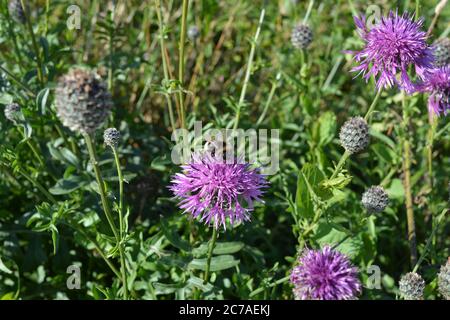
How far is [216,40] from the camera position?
441cm

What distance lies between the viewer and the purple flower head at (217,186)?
2086mm

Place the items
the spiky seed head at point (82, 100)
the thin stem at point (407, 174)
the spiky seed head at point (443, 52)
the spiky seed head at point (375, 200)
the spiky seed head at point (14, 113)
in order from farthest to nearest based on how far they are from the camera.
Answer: the spiky seed head at point (443, 52) < the thin stem at point (407, 174) < the spiky seed head at point (14, 113) < the spiky seed head at point (375, 200) < the spiky seed head at point (82, 100)

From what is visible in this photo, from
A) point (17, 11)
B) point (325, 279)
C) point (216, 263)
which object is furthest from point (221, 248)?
point (17, 11)

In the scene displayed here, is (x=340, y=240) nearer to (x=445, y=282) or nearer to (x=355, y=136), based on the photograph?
(x=445, y=282)

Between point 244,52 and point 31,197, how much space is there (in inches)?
84.8

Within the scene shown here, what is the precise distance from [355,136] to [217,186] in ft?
1.99

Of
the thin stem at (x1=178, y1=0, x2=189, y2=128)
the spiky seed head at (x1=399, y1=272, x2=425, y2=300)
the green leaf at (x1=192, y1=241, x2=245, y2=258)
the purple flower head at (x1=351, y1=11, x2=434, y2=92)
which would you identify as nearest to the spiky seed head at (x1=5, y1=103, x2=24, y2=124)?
the thin stem at (x1=178, y1=0, x2=189, y2=128)

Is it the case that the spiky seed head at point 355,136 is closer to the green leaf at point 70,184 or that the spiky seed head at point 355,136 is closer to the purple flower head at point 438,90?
the purple flower head at point 438,90

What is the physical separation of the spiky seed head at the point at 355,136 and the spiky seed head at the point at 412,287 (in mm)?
564

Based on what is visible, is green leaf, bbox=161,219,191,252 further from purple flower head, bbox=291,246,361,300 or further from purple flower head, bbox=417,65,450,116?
purple flower head, bbox=417,65,450,116

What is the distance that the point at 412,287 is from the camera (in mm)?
2184

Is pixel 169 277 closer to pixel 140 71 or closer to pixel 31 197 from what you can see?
pixel 31 197

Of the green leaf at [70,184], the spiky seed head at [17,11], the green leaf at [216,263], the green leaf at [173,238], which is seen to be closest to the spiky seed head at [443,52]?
the green leaf at [216,263]

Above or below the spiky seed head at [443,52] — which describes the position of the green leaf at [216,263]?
below
